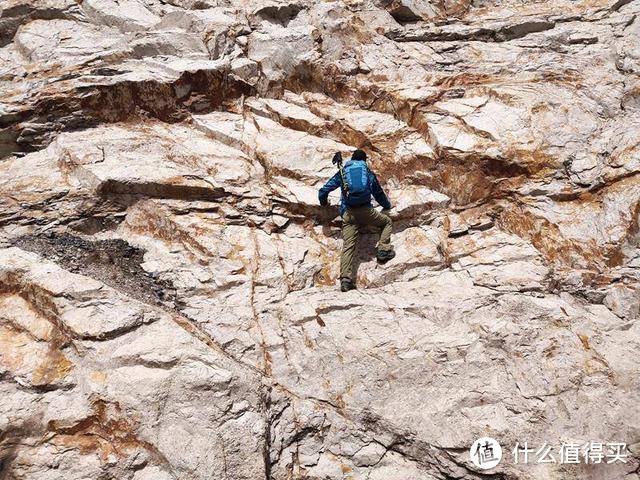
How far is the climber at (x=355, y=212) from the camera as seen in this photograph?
10070 millimetres

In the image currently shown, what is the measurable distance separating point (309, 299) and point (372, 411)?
8.49 ft

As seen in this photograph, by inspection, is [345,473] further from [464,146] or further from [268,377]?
[464,146]

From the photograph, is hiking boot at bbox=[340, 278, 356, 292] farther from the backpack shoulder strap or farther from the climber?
the backpack shoulder strap

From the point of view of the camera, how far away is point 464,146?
1151 centimetres

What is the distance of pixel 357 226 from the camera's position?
10445 mm

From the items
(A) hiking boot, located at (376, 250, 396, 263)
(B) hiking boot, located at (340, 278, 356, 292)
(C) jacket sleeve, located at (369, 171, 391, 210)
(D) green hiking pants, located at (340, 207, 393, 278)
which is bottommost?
(B) hiking boot, located at (340, 278, 356, 292)

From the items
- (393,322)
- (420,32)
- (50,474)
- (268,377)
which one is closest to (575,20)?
(420,32)

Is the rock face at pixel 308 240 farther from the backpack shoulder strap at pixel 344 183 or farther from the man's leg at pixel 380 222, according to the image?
the backpack shoulder strap at pixel 344 183

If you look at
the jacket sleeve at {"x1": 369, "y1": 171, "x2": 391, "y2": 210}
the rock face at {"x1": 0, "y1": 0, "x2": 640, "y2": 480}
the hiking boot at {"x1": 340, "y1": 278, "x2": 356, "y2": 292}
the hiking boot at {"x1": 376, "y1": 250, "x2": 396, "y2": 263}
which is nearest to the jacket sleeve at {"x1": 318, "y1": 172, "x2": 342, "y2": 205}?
the rock face at {"x1": 0, "y1": 0, "x2": 640, "y2": 480}

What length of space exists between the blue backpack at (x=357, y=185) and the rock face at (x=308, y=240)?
1.08m

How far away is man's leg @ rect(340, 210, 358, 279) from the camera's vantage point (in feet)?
32.8

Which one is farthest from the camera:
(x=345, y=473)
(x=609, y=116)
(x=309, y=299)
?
(x=609, y=116)

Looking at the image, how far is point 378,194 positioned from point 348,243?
1456 millimetres

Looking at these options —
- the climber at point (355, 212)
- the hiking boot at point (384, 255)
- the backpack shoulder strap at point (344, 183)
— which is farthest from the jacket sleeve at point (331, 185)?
the hiking boot at point (384, 255)
